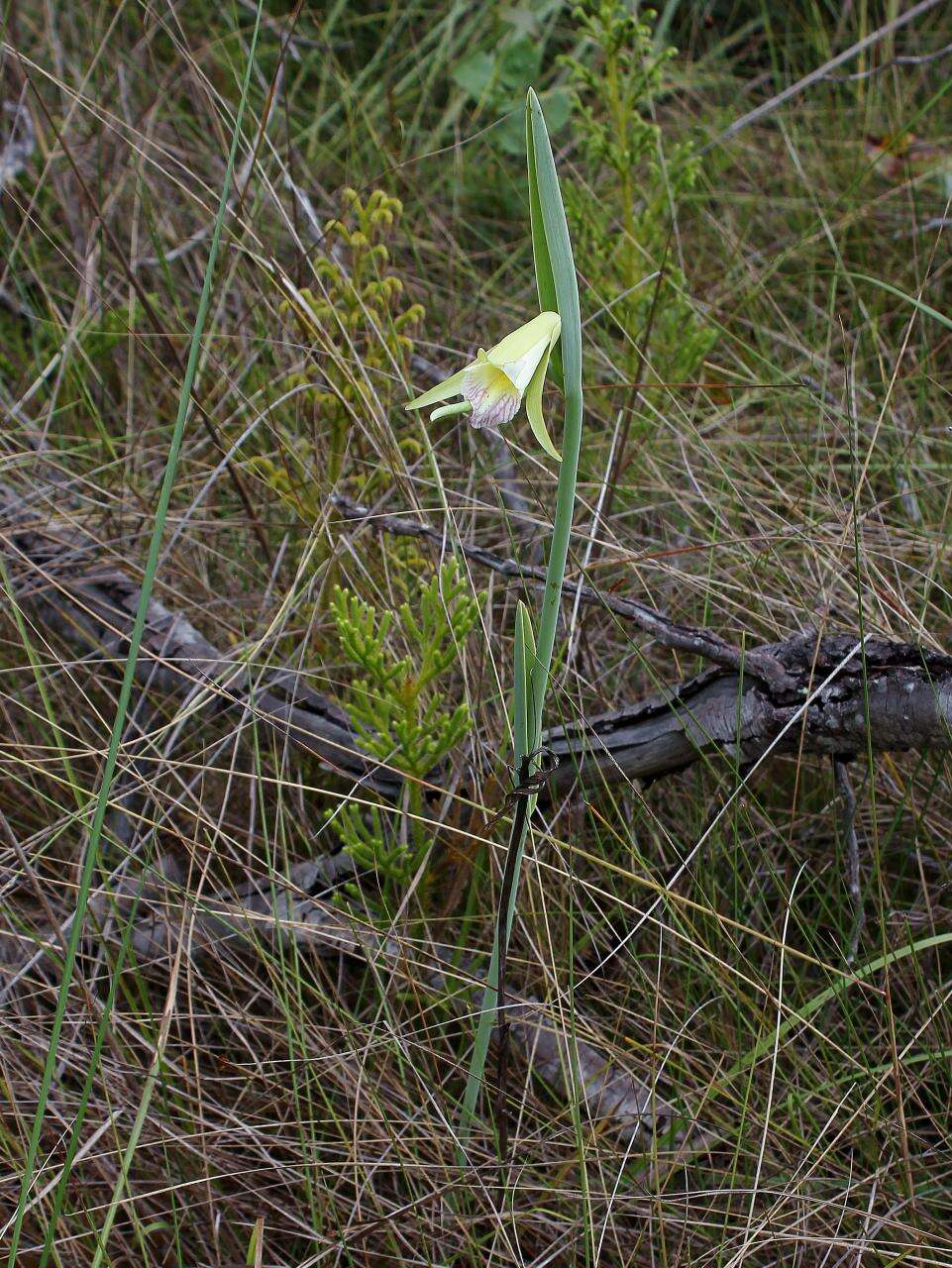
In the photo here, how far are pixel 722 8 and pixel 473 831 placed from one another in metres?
3.36

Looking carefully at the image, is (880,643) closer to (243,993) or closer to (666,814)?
(666,814)

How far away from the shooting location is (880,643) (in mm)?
1542

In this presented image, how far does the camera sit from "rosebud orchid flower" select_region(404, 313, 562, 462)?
0.99 m

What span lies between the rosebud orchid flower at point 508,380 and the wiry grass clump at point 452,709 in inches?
23.0

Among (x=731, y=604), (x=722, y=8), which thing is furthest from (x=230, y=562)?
(x=722, y=8)

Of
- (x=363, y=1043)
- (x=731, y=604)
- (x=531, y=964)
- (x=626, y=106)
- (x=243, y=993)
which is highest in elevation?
(x=626, y=106)

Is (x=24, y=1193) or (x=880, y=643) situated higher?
(x=880, y=643)

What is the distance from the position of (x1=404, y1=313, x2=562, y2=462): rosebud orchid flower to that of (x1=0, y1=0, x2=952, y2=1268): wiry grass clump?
584 millimetres

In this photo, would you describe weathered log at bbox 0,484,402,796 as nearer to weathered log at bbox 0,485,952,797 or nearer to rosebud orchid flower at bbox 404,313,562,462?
weathered log at bbox 0,485,952,797

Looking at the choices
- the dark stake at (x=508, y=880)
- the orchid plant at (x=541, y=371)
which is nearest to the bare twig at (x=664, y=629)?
the dark stake at (x=508, y=880)

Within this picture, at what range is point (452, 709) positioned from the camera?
2.01 meters

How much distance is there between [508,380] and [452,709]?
1.05 meters

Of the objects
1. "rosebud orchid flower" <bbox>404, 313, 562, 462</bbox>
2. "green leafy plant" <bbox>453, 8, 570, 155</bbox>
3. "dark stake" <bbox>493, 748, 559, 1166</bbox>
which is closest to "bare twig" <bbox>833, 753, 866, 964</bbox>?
"dark stake" <bbox>493, 748, 559, 1166</bbox>

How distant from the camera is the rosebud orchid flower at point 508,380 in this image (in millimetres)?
993
